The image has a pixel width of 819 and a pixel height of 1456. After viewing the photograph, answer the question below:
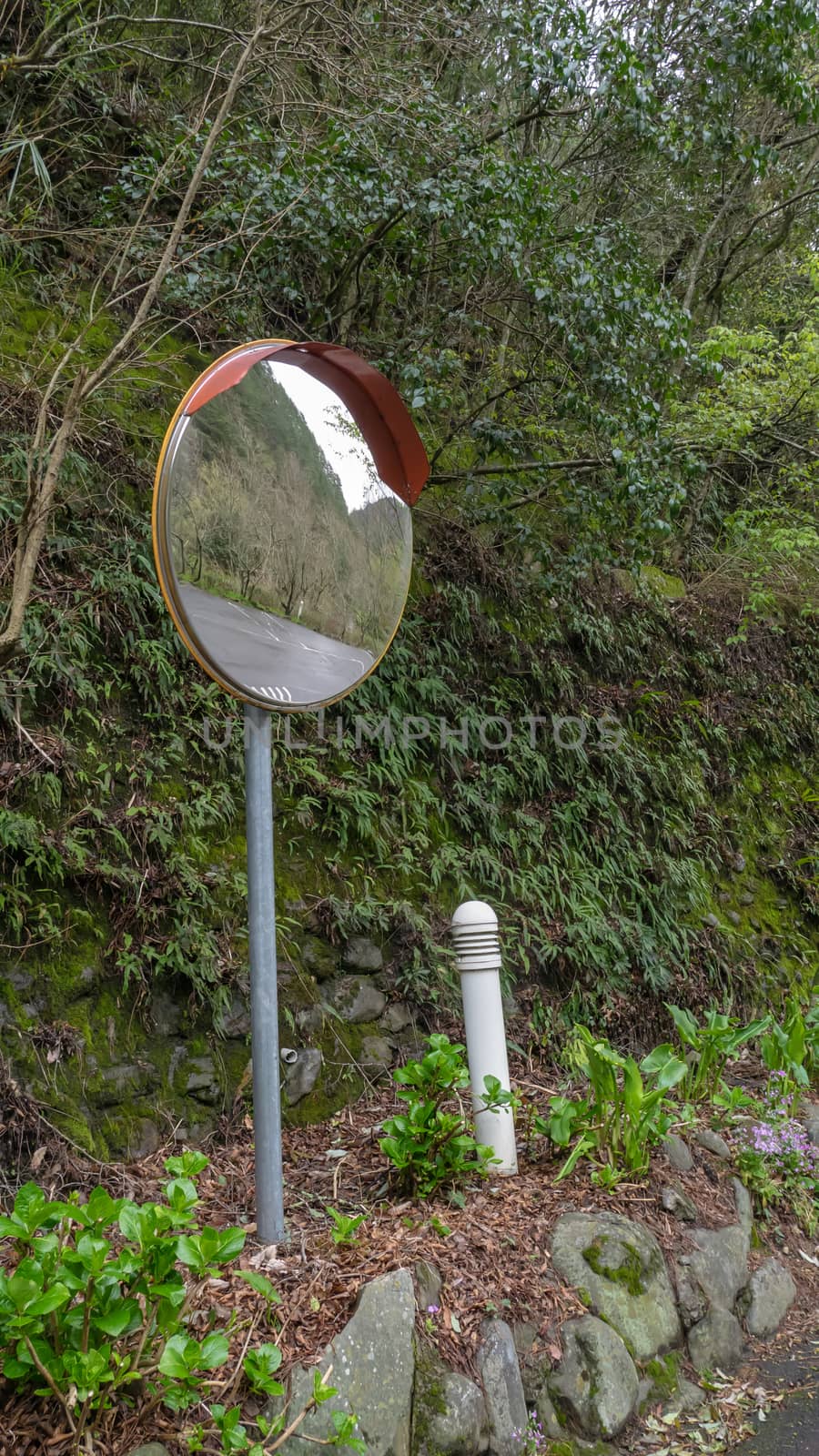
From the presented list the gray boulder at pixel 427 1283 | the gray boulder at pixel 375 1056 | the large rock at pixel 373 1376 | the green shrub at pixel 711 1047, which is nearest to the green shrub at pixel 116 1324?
the large rock at pixel 373 1376

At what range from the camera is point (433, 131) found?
5344 millimetres

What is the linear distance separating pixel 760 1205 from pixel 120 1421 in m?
3.08

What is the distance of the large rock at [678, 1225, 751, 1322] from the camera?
11.8 feet

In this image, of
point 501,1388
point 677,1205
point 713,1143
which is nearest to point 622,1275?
point 677,1205

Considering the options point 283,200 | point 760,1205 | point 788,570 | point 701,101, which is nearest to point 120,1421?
point 760,1205

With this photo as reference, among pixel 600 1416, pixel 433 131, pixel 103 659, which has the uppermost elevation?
pixel 433 131

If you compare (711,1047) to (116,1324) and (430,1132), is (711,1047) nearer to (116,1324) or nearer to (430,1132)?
(430,1132)

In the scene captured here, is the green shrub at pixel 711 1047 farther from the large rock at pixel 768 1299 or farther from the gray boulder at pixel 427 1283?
the gray boulder at pixel 427 1283

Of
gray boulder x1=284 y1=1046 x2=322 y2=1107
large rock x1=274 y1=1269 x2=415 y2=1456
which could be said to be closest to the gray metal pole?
large rock x1=274 y1=1269 x2=415 y2=1456

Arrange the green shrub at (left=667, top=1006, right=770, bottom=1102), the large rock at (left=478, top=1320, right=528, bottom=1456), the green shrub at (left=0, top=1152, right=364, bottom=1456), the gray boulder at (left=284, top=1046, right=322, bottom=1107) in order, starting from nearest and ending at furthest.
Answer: the green shrub at (left=0, top=1152, right=364, bottom=1456)
the large rock at (left=478, top=1320, right=528, bottom=1456)
the gray boulder at (left=284, top=1046, right=322, bottom=1107)
the green shrub at (left=667, top=1006, right=770, bottom=1102)

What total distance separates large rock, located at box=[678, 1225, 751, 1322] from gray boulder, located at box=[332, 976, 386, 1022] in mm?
1655

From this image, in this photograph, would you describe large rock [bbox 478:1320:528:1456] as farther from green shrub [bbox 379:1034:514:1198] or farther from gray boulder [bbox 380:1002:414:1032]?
gray boulder [bbox 380:1002:414:1032]

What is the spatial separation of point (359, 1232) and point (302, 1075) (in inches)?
43.5

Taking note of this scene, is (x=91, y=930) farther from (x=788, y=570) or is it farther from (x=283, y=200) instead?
(x=788, y=570)
